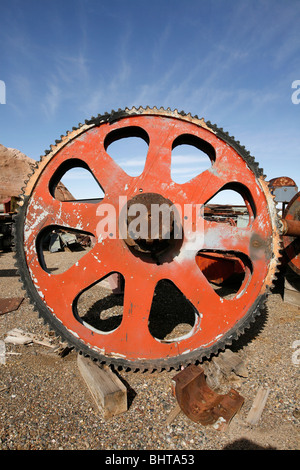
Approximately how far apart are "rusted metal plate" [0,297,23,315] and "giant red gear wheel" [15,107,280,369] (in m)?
2.05

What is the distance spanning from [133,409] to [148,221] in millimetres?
1564

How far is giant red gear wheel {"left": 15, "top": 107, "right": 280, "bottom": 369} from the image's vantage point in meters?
2.59

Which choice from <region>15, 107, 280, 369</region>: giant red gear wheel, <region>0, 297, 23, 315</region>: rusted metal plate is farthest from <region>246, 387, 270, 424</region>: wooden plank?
<region>0, 297, 23, 315</region>: rusted metal plate

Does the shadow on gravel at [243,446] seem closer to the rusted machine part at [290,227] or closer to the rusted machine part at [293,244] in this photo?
the rusted machine part at [290,227]

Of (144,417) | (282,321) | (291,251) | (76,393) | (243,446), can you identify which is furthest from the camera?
(291,251)

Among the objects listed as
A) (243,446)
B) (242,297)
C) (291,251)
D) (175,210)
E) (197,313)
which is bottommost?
(243,446)

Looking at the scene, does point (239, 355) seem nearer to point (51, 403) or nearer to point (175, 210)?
point (175, 210)

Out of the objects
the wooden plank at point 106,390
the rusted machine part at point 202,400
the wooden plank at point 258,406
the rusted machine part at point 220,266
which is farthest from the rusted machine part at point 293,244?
the wooden plank at point 106,390

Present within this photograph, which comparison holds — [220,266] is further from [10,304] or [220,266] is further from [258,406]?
[10,304]

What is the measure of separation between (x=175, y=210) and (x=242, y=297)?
109cm

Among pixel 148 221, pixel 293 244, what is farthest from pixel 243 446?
pixel 293 244

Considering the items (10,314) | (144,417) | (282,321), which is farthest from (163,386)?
(10,314)

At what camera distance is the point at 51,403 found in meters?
2.28

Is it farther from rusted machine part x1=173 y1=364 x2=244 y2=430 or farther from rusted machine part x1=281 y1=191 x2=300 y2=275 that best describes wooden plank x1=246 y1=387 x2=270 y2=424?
rusted machine part x1=281 y1=191 x2=300 y2=275
